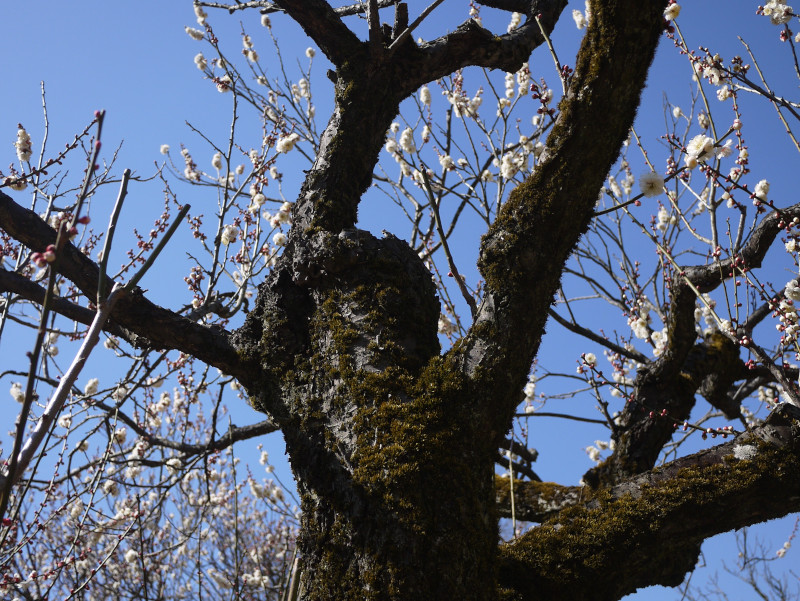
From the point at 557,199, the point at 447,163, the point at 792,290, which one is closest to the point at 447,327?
the point at 447,163

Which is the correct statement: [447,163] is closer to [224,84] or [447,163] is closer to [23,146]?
[224,84]

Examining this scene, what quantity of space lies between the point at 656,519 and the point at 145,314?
5.32 feet

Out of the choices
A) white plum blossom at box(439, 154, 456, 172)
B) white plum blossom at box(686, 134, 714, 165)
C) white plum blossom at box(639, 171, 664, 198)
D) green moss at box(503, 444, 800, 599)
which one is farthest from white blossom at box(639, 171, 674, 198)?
white plum blossom at box(439, 154, 456, 172)

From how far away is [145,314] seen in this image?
198 centimetres

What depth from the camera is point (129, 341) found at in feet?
7.35

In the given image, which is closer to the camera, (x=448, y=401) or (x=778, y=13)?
(x=448, y=401)

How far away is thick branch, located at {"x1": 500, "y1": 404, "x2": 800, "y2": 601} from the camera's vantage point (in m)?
1.69

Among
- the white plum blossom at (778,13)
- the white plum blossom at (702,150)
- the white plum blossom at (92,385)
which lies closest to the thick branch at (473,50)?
the white plum blossom at (702,150)

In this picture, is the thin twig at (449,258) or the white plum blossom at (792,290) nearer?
the thin twig at (449,258)

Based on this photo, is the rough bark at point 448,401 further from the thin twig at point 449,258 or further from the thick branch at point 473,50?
the thick branch at point 473,50

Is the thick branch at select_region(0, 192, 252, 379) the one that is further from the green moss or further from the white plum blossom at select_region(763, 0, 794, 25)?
the white plum blossom at select_region(763, 0, 794, 25)

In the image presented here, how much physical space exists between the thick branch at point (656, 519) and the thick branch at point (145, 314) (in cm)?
106

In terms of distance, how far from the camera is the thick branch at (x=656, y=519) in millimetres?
1690

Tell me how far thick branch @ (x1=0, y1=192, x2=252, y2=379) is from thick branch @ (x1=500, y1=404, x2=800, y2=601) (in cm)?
106
